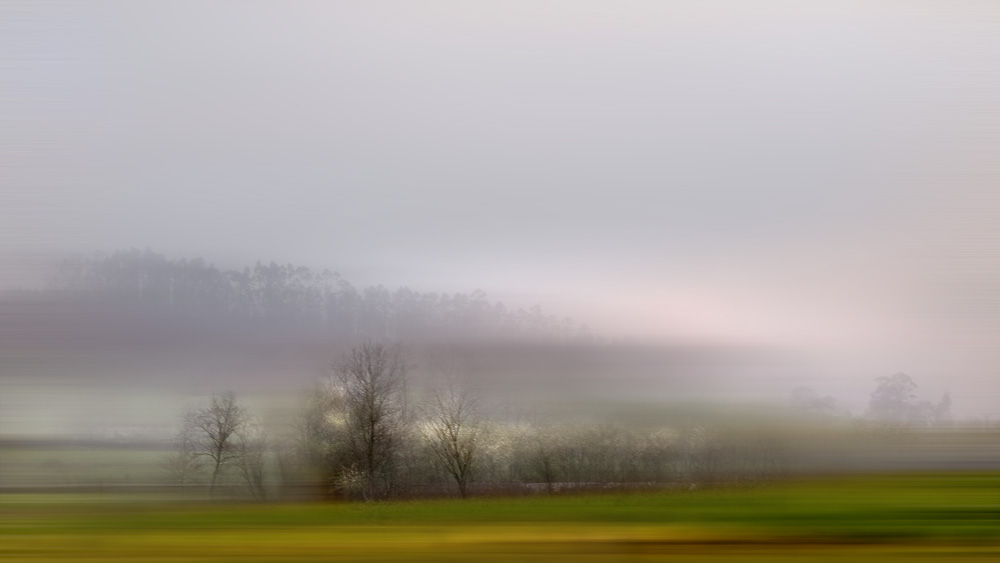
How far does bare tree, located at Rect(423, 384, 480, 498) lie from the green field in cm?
21

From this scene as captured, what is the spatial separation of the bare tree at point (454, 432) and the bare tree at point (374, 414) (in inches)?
8.1

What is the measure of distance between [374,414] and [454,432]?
1.67ft

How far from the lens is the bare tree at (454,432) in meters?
4.80

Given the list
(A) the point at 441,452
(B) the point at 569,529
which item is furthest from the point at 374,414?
(B) the point at 569,529

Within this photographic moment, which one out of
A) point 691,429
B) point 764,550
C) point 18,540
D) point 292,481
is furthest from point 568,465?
point 18,540

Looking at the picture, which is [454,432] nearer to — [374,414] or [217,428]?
[374,414]

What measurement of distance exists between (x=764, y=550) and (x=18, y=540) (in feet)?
14.5

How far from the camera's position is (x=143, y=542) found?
4691 millimetres

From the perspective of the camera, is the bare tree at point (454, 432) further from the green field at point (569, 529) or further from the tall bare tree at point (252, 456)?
the tall bare tree at point (252, 456)

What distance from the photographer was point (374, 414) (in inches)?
193

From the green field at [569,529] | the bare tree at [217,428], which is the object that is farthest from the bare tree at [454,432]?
the bare tree at [217,428]

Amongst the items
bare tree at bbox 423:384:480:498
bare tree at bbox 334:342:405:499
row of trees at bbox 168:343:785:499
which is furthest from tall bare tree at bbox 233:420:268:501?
bare tree at bbox 423:384:480:498

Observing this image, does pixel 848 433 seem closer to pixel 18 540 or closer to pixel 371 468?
pixel 371 468

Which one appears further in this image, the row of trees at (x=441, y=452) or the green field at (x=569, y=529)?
the row of trees at (x=441, y=452)
